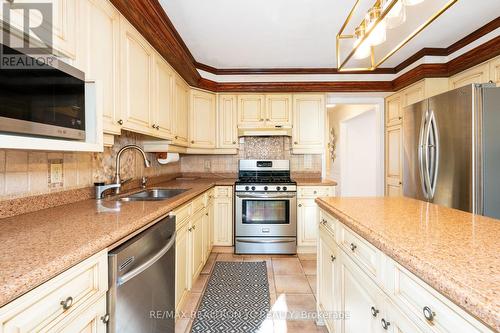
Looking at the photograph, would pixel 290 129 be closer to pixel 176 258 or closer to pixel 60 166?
pixel 176 258

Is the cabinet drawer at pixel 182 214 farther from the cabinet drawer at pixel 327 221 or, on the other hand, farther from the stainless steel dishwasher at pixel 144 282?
the cabinet drawer at pixel 327 221

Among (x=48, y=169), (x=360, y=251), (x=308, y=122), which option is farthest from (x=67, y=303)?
(x=308, y=122)

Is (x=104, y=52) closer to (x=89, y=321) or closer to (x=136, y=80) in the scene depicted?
(x=136, y=80)

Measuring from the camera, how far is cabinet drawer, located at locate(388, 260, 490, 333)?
0.58 m

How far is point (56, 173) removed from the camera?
1.47 meters

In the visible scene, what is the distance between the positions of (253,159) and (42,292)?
3266 millimetres

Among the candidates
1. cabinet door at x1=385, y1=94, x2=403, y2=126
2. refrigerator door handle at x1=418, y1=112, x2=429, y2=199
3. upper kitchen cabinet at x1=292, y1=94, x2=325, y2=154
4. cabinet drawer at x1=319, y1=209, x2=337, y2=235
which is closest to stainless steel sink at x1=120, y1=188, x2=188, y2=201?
cabinet drawer at x1=319, y1=209, x2=337, y2=235

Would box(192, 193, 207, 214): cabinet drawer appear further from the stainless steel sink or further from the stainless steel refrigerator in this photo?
the stainless steel refrigerator

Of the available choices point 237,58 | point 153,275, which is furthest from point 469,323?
point 237,58

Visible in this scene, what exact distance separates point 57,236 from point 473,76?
3682 mm

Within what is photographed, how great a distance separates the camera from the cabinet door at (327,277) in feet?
4.96

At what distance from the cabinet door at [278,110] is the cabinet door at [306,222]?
117cm

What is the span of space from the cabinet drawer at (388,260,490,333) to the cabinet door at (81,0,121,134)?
1532 mm

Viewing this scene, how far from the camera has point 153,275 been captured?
4.28ft
